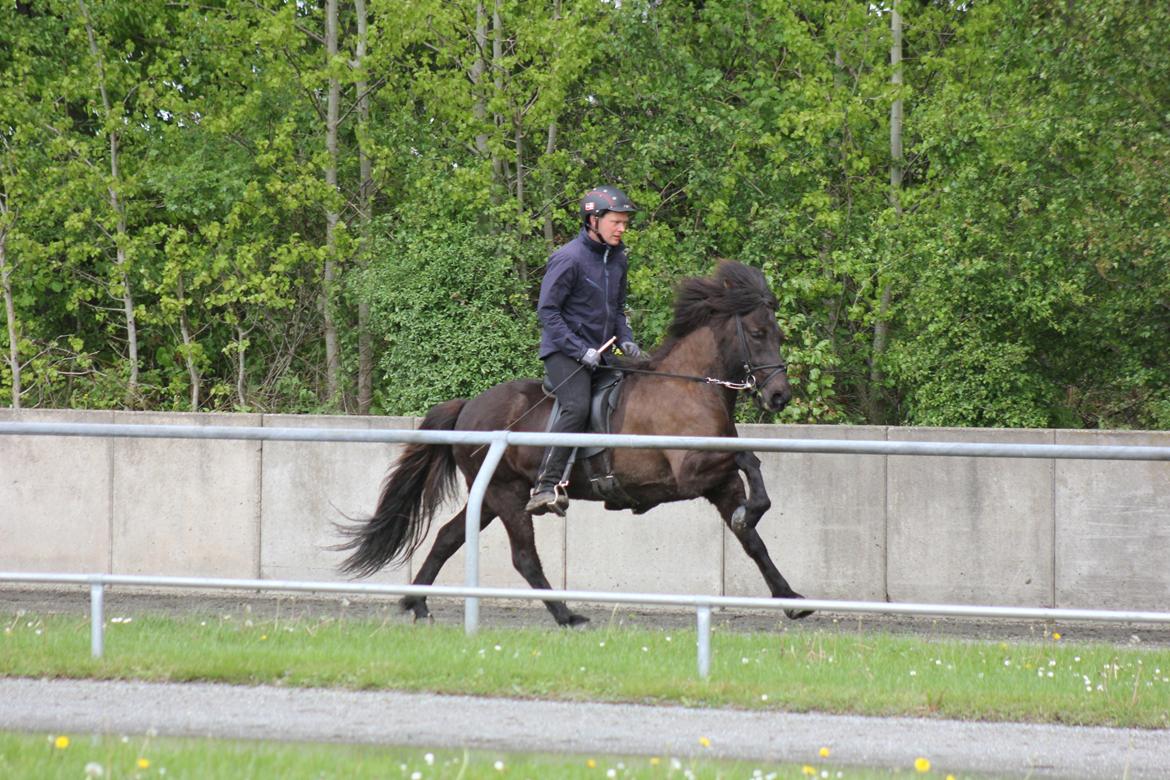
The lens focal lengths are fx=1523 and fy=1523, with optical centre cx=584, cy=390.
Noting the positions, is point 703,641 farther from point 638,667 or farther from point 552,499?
point 552,499

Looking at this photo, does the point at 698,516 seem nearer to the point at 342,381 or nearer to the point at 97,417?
the point at 97,417

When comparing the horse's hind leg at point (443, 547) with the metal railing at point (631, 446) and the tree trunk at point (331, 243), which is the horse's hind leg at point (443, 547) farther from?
the tree trunk at point (331, 243)

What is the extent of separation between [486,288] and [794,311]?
3.40 meters

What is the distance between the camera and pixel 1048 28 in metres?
14.6

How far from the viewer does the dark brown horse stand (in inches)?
391

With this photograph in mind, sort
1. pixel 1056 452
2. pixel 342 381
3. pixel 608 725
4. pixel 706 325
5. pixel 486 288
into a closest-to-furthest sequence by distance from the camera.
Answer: pixel 608 725 → pixel 1056 452 → pixel 706 325 → pixel 486 288 → pixel 342 381

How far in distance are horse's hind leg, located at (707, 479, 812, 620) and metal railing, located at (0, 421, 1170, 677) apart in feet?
7.25

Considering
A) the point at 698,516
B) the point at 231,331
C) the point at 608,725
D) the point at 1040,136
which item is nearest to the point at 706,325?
the point at 698,516

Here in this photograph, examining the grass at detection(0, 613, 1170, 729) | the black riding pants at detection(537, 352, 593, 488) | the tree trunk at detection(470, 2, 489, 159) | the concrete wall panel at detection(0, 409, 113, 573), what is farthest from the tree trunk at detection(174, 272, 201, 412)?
the grass at detection(0, 613, 1170, 729)

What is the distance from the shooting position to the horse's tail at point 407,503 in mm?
10422

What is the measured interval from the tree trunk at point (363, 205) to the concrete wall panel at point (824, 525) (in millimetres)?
6671

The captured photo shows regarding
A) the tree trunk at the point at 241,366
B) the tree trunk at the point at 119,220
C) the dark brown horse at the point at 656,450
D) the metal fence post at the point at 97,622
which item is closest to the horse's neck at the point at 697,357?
the dark brown horse at the point at 656,450

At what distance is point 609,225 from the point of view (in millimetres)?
10078

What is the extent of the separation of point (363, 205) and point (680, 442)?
A: 12.1m
